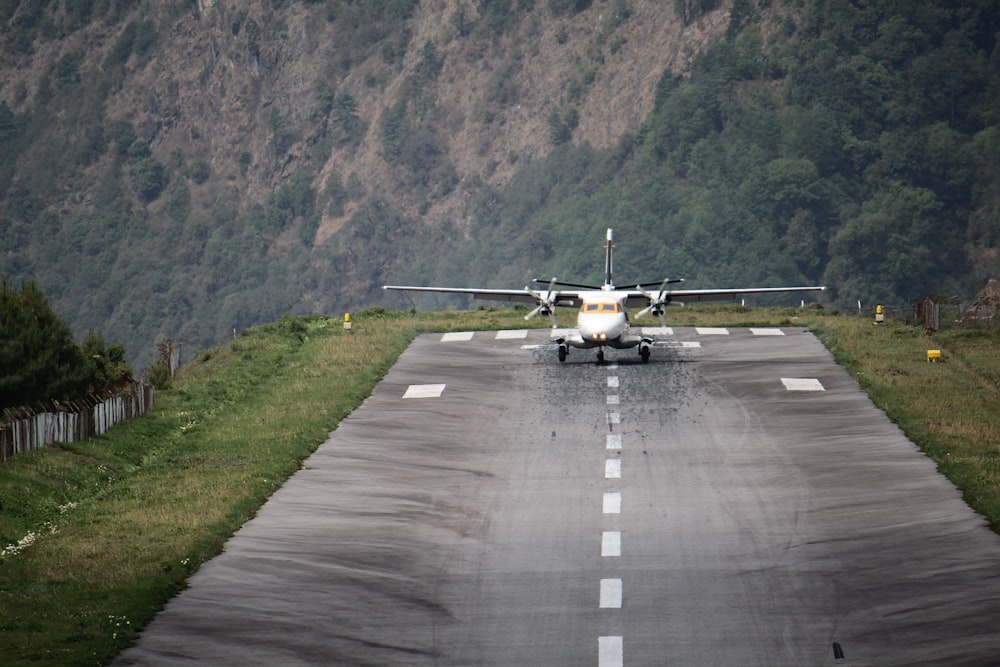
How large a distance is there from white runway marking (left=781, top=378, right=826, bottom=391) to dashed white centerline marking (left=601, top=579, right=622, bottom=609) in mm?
24653

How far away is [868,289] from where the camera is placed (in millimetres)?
175500

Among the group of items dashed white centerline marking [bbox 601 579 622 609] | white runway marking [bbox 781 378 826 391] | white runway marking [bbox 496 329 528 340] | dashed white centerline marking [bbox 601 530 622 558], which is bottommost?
dashed white centerline marking [bbox 601 579 622 609]

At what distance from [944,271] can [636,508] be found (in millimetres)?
154783

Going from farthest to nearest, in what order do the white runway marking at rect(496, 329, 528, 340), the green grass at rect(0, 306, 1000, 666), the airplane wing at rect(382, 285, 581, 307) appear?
the white runway marking at rect(496, 329, 528, 340)
the airplane wing at rect(382, 285, 581, 307)
the green grass at rect(0, 306, 1000, 666)

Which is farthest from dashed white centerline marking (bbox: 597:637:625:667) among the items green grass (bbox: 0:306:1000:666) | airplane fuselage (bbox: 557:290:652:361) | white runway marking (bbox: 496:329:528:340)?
white runway marking (bbox: 496:329:528:340)

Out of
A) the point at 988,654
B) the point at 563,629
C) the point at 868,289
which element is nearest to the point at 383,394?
the point at 563,629

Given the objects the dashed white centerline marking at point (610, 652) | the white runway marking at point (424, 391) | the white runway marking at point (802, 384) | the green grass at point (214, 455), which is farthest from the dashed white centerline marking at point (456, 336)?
the dashed white centerline marking at point (610, 652)

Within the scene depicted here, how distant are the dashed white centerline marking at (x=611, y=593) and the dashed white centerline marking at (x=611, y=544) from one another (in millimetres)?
2029

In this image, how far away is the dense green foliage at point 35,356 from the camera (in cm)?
4569

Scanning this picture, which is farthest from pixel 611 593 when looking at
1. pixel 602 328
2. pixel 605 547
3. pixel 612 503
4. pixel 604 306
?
pixel 604 306

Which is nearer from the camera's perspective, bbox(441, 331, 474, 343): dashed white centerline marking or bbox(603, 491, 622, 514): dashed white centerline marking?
bbox(603, 491, 622, 514): dashed white centerline marking

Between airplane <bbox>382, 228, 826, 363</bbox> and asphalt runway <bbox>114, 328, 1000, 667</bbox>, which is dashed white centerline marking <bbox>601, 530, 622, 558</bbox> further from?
airplane <bbox>382, 228, 826, 363</bbox>

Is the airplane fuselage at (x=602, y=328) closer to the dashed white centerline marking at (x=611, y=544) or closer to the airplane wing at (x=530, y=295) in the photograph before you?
the airplane wing at (x=530, y=295)

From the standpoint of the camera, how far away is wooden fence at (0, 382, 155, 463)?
1585 inches
